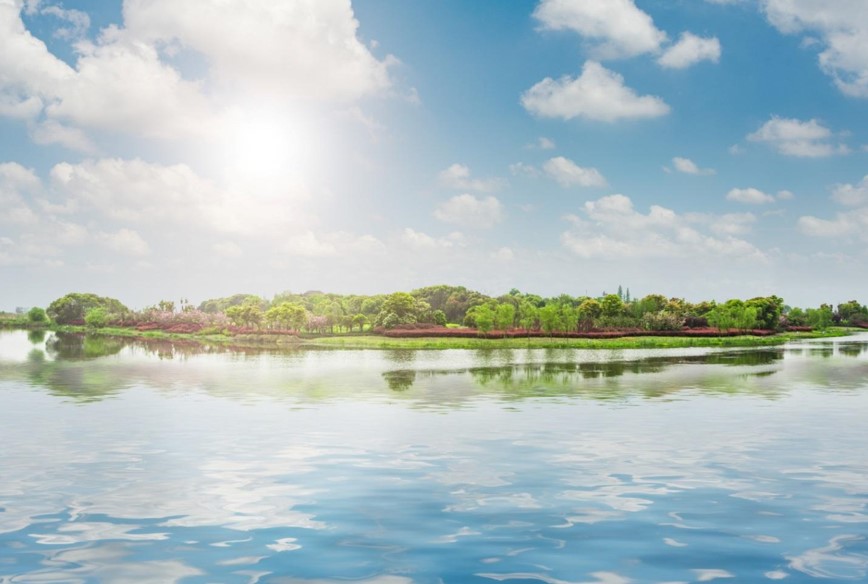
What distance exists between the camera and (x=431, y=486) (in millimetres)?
12875

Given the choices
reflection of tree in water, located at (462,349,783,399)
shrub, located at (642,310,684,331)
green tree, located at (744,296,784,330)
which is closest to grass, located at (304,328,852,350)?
shrub, located at (642,310,684,331)

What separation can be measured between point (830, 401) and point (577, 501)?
1877 centimetres

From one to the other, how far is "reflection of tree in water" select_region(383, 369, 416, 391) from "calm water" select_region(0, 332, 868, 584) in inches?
131

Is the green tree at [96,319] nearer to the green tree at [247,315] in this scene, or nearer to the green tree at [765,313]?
the green tree at [247,315]

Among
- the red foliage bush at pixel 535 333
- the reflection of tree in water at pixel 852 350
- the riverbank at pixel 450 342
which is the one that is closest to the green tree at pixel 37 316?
the riverbank at pixel 450 342

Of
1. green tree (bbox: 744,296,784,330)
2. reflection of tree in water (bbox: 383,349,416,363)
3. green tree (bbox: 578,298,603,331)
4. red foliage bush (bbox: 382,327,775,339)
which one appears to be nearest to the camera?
reflection of tree in water (bbox: 383,349,416,363)

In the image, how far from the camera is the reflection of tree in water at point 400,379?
30750 millimetres

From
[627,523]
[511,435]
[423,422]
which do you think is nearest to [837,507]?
[627,523]

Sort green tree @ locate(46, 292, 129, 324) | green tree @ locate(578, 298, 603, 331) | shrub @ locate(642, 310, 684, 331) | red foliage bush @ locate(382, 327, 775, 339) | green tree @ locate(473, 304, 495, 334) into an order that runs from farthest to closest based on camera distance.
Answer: green tree @ locate(46, 292, 129, 324) → shrub @ locate(642, 310, 684, 331) → green tree @ locate(578, 298, 603, 331) → green tree @ locate(473, 304, 495, 334) → red foliage bush @ locate(382, 327, 775, 339)

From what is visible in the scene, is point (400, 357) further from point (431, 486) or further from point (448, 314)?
point (448, 314)

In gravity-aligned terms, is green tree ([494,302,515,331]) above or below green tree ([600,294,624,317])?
below

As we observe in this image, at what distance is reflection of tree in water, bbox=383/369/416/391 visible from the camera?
30.8 metres

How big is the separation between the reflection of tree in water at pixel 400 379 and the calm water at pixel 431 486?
3.34 m

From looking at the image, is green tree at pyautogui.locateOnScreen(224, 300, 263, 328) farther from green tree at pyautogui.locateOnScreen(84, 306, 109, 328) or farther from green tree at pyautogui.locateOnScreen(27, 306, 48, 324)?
green tree at pyautogui.locateOnScreen(27, 306, 48, 324)
